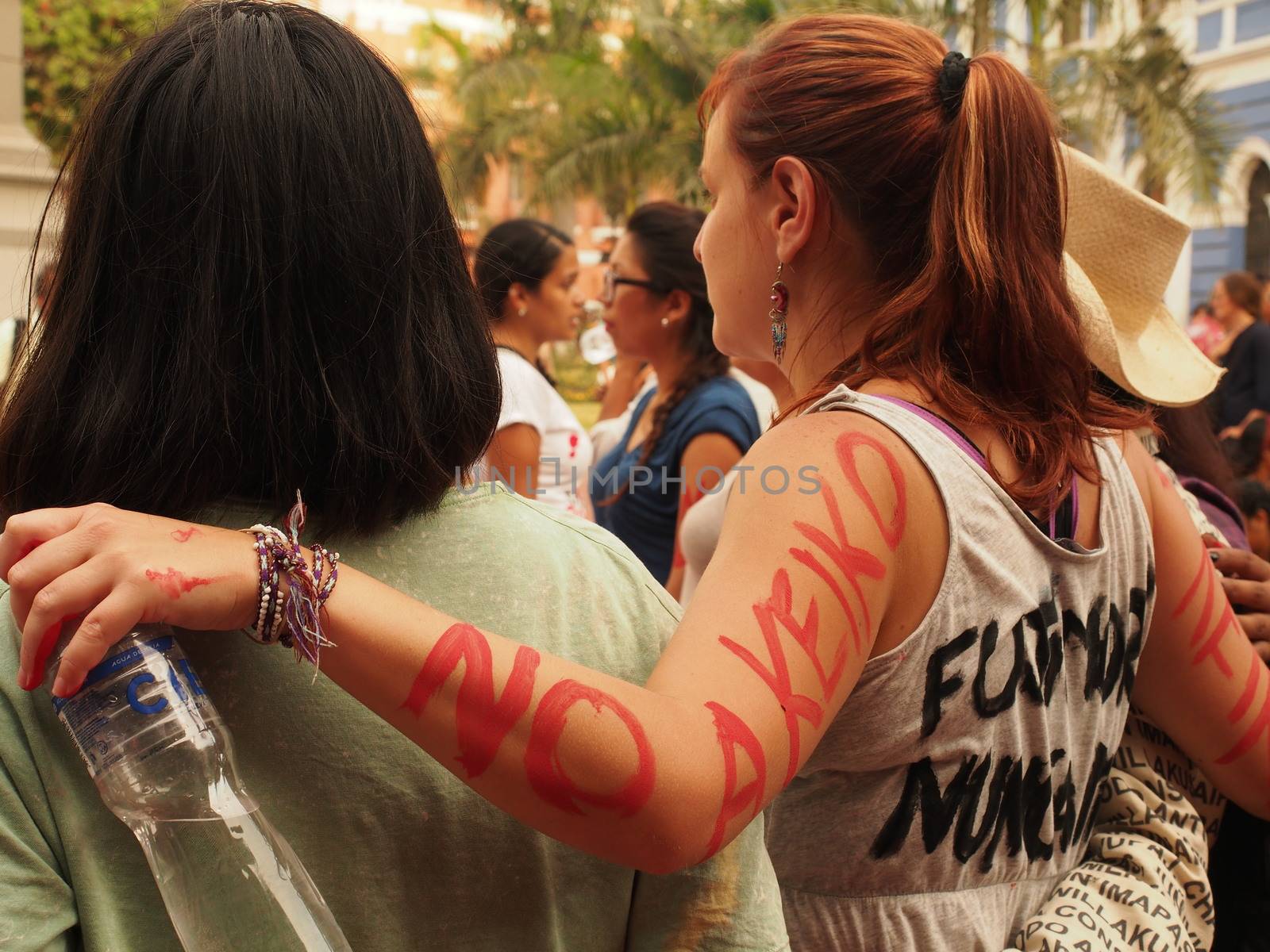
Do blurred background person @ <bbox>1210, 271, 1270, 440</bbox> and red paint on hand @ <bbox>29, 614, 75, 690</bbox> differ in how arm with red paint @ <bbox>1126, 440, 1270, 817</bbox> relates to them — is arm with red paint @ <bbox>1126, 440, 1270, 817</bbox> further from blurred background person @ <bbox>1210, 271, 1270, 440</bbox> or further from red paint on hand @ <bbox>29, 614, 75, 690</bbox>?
blurred background person @ <bbox>1210, 271, 1270, 440</bbox>

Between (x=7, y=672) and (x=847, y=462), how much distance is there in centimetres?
81

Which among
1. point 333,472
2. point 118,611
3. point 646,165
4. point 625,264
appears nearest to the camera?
point 118,611

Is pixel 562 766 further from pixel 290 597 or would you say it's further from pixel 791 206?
pixel 791 206

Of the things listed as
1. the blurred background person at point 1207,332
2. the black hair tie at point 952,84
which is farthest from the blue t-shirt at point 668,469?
the blurred background person at point 1207,332

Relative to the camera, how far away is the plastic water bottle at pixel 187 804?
882 millimetres

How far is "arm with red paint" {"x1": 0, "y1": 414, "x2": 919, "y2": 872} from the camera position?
0.86m

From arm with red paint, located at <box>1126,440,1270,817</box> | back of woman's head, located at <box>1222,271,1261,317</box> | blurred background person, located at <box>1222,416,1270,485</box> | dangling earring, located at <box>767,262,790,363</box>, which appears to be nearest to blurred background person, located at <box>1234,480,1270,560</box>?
blurred background person, located at <box>1222,416,1270,485</box>

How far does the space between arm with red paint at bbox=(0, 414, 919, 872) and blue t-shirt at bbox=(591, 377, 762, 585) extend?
2288 millimetres

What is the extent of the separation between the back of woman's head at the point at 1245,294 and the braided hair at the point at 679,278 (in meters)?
5.84

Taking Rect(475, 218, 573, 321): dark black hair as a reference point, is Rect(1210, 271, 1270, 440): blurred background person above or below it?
below

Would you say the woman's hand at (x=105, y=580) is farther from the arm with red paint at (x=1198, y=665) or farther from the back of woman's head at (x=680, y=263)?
the back of woman's head at (x=680, y=263)

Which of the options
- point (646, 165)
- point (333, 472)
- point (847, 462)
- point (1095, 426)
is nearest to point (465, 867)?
point (333, 472)

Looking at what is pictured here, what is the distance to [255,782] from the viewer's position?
1.04 meters

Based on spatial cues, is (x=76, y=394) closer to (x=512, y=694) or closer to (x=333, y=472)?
(x=333, y=472)
